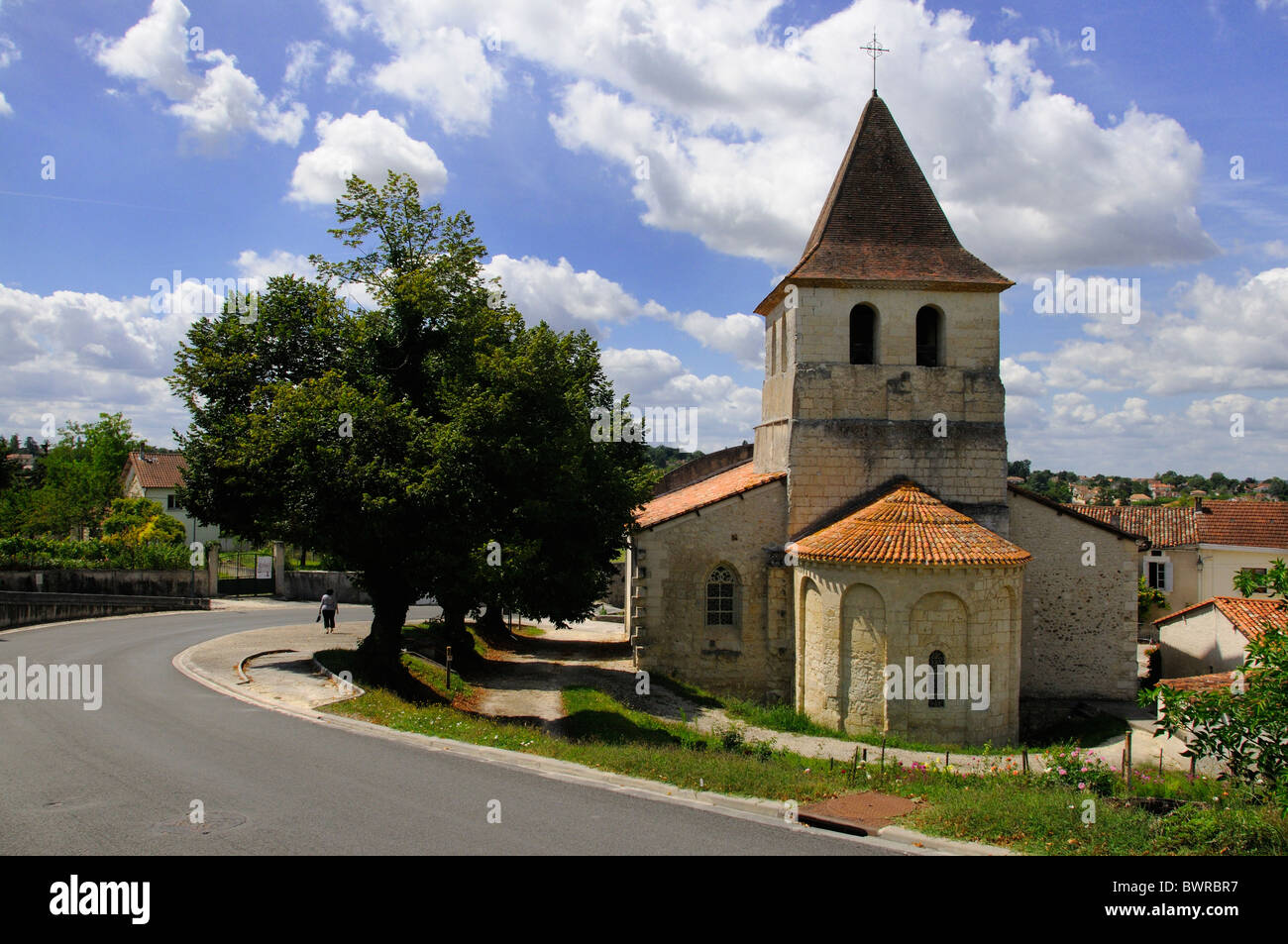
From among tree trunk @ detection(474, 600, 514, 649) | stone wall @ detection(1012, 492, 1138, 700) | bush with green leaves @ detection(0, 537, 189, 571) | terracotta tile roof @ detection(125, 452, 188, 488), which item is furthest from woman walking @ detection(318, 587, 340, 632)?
terracotta tile roof @ detection(125, 452, 188, 488)

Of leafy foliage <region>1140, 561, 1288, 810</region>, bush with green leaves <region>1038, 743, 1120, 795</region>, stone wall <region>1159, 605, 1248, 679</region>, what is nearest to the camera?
leafy foliage <region>1140, 561, 1288, 810</region>

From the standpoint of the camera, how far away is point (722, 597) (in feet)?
68.1

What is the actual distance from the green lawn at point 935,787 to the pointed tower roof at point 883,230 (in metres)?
11.5

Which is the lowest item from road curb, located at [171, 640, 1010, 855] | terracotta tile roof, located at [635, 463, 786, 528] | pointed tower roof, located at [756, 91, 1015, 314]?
road curb, located at [171, 640, 1010, 855]

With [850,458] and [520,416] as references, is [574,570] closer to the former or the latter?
[520,416]

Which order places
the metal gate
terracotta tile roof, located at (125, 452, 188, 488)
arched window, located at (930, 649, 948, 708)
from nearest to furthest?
arched window, located at (930, 649, 948, 708) → the metal gate → terracotta tile roof, located at (125, 452, 188, 488)

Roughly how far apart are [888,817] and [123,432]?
59213 mm

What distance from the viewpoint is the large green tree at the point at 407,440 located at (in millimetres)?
16656

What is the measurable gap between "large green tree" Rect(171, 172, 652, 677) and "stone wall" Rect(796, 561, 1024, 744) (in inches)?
244

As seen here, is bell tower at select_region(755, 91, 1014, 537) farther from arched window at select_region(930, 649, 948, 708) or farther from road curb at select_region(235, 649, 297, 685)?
road curb at select_region(235, 649, 297, 685)

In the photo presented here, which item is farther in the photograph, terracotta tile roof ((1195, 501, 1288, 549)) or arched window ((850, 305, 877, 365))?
terracotta tile roof ((1195, 501, 1288, 549))

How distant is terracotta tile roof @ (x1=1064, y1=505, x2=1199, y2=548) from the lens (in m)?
36.4

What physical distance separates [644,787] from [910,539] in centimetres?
913

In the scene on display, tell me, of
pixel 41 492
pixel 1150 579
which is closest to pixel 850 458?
pixel 1150 579
